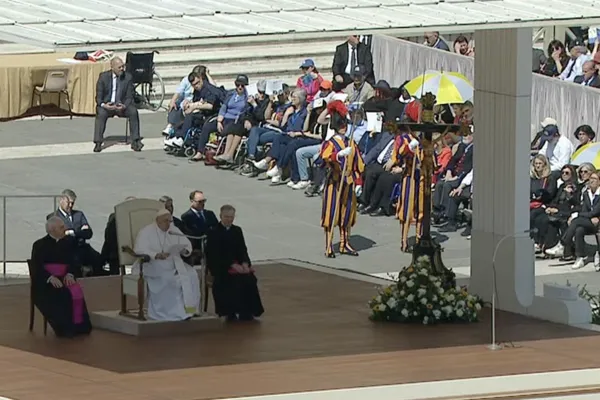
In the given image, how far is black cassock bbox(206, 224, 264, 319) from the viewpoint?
1998 cm

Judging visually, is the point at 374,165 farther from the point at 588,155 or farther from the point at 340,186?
the point at 588,155

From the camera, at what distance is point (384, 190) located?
2628 cm

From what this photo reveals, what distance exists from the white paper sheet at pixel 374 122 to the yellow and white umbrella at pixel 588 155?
3111 mm

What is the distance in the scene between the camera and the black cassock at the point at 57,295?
19000 millimetres

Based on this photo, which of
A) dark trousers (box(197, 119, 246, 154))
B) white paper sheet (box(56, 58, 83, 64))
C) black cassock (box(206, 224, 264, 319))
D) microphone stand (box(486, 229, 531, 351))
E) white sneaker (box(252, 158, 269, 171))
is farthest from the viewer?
white paper sheet (box(56, 58, 83, 64))

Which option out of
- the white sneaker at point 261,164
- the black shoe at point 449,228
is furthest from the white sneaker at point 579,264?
the white sneaker at point 261,164

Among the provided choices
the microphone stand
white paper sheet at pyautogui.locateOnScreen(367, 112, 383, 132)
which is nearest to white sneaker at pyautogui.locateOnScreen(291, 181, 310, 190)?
white paper sheet at pyautogui.locateOnScreen(367, 112, 383, 132)

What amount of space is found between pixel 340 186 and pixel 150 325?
5810mm

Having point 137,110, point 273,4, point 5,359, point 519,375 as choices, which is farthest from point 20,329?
point 137,110

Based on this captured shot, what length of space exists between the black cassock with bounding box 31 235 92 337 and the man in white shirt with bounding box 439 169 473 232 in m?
7.18

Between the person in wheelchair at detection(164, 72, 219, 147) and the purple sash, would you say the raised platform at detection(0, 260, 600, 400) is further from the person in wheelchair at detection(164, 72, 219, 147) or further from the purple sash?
the person in wheelchair at detection(164, 72, 219, 147)

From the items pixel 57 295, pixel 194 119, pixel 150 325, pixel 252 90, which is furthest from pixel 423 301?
pixel 194 119

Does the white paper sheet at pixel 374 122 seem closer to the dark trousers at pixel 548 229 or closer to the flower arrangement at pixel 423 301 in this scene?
the dark trousers at pixel 548 229

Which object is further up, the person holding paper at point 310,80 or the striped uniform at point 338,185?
the person holding paper at point 310,80
